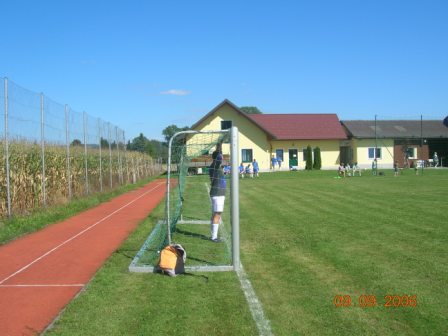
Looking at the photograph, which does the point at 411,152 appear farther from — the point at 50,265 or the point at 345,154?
the point at 50,265

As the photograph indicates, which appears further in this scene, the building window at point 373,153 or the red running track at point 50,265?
the building window at point 373,153

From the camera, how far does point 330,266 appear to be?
744cm

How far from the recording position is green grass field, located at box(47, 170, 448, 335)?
505cm

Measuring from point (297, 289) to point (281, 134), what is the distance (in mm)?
46487

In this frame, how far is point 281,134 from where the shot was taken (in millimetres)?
52188

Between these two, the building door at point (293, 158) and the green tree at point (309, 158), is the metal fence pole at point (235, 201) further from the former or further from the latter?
the building door at point (293, 158)

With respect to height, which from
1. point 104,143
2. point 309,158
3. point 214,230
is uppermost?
point 104,143

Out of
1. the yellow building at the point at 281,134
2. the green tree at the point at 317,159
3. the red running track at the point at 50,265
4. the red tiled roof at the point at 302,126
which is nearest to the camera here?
the red running track at the point at 50,265

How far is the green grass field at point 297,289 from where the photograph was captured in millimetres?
5051

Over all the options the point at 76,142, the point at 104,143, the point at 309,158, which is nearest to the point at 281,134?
the point at 309,158
